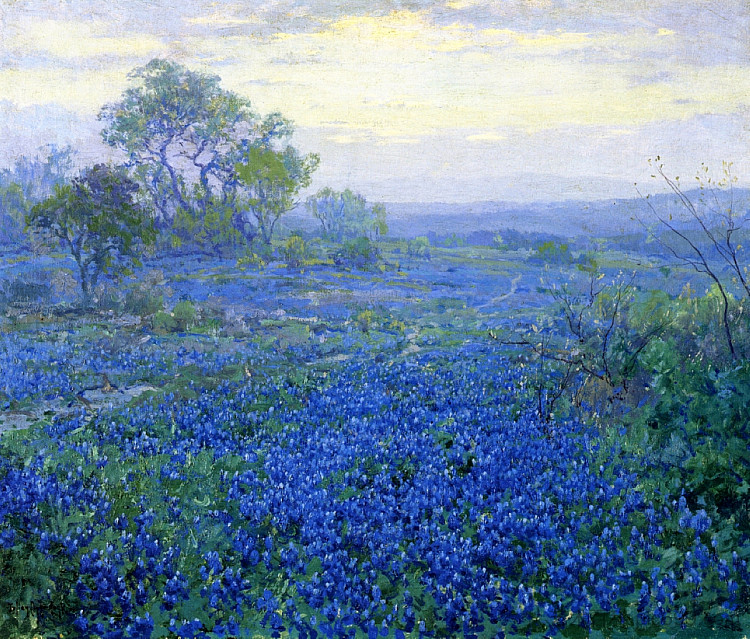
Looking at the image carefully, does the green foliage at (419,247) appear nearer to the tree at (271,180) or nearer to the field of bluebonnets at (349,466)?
the field of bluebonnets at (349,466)

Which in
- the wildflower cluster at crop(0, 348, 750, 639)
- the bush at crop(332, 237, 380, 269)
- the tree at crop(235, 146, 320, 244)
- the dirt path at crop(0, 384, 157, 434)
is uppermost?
the tree at crop(235, 146, 320, 244)

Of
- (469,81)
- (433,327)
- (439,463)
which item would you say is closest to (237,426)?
(439,463)

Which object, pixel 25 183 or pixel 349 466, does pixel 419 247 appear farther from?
pixel 25 183

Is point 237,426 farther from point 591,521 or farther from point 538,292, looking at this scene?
point 538,292

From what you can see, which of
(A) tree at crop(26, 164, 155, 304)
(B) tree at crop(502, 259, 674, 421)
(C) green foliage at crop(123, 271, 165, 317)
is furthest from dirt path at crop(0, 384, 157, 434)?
(B) tree at crop(502, 259, 674, 421)

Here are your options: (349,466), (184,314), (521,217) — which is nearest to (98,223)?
(184,314)

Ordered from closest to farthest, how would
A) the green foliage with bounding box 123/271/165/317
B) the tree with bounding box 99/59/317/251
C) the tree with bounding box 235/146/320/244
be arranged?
the tree with bounding box 99/59/317/251, the green foliage with bounding box 123/271/165/317, the tree with bounding box 235/146/320/244

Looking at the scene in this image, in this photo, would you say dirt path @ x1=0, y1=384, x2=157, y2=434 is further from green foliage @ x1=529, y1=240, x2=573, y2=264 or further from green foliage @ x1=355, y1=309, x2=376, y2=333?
Answer: green foliage @ x1=529, y1=240, x2=573, y2=264

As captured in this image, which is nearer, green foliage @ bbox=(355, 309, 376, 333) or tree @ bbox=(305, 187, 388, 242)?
tree @ bbox=(305, 187, 388, 242)
